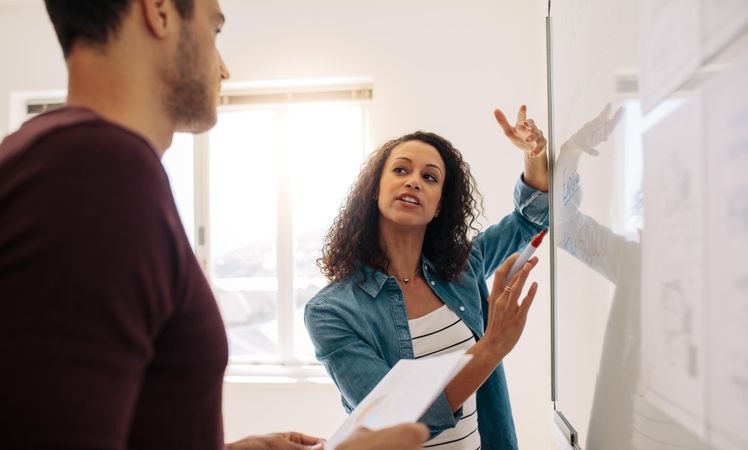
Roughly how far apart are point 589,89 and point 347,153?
79.4 inches

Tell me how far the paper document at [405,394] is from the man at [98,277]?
236 millimetres

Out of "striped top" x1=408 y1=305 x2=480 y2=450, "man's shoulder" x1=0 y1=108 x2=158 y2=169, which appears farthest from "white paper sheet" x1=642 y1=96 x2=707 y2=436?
"striped top" x1=408 y1=305 x2=480 y2=450

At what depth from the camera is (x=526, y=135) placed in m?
1.33

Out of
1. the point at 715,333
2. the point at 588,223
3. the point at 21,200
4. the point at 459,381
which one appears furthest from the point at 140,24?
the point at 459,381

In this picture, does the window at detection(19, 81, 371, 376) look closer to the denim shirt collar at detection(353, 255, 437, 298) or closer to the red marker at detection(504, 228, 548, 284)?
the denim shirt collar at detection(353, 255, 437, 298)

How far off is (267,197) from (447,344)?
1833 millimetres

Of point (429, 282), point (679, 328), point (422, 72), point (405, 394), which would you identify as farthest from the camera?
point (422, 72)

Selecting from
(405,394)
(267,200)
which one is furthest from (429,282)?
(267,200)

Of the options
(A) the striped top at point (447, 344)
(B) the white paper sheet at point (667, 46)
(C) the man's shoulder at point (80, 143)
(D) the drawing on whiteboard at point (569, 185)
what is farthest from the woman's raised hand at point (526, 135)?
(C) the man's shoulder at point (80, 143)

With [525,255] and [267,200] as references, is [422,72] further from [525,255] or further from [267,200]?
[525,255]

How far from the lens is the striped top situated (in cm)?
124

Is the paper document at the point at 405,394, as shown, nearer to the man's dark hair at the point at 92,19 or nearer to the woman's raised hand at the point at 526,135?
the man's dark hair at the point at 92,19

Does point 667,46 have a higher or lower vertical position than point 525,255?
higher

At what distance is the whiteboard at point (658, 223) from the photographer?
0.44 meters
